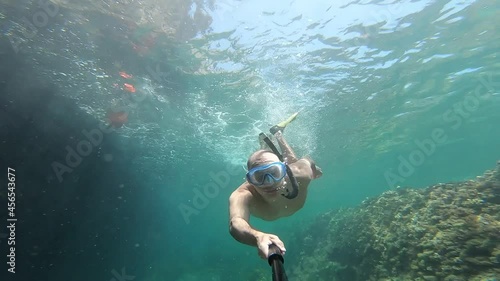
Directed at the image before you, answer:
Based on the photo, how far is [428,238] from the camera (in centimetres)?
709

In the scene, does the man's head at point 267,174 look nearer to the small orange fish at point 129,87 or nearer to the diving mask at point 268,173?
the diving mask at point 268,173

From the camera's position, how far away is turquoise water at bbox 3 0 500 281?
39.2 ft

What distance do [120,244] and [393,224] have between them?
23.3m

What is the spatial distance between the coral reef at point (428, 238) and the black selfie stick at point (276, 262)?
5947 mm

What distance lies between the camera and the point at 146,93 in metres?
15.6

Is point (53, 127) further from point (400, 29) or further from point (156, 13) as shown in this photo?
point (400, 29)

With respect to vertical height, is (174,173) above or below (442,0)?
above

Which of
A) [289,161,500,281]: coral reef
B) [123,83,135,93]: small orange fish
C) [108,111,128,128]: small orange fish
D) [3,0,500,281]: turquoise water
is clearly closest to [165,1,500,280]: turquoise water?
[3,0,500,281]: turquoise water

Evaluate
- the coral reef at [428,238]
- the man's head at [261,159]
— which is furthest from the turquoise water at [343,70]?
the man's head at [261,159]

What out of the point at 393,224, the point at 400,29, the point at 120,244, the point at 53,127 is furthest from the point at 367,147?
A: the point at 53,127

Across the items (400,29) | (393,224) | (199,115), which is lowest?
(393,224)

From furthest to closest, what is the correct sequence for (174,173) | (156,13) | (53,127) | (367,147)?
1. (367,147)
2. (174,173)
3. (53,127)
4. (156,13)

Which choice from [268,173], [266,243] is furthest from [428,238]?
[266,243]

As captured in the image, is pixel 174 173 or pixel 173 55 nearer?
pixel 173 55
